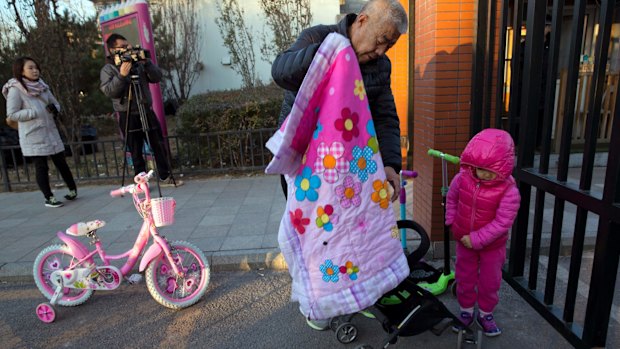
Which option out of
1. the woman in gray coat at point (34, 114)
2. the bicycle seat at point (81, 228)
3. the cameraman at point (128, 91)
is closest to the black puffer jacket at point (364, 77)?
the bicycle seat at point (81, 228)

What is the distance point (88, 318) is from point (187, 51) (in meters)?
11.6

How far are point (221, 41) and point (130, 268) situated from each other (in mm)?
11973

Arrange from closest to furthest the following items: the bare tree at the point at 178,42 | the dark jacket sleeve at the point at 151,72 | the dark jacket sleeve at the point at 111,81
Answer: the dark jacket sleeve at the point at 111,81 < the dark jacket sleeve at the point at 151,72 < the bare tree at the point at 178,42

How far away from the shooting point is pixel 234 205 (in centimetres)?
539

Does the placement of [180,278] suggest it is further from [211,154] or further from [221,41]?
[221,41]

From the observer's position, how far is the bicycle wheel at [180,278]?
3006mm

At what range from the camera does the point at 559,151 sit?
2793mm

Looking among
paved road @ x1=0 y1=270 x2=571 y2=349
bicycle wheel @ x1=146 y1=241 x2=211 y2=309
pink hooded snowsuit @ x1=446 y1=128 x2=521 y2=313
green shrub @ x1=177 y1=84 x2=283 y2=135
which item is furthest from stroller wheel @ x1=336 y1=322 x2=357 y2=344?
green shrub @ x1=177 y1=84 x2=283 y2=135

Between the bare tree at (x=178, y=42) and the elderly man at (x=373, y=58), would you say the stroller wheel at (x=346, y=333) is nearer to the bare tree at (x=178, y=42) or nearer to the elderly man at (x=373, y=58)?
the elderly man at (x=373, y=58)

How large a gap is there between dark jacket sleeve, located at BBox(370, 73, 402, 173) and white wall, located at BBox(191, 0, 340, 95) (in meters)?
11.0

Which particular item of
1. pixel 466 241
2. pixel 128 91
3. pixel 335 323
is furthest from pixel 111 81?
pixel 466 241

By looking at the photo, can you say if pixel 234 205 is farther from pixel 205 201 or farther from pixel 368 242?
pixel 368 242

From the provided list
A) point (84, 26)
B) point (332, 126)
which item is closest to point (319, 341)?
point (332, 126)

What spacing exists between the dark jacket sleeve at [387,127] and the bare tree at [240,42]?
919 centimetres
